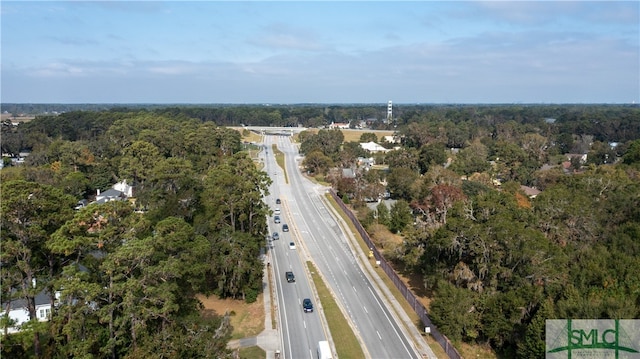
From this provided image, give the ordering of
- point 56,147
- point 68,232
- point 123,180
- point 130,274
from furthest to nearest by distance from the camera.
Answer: point 56,147, point 123,180, point 130,274, point 68,232

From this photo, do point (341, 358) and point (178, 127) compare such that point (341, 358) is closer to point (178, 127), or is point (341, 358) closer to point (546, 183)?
point (546, 183)

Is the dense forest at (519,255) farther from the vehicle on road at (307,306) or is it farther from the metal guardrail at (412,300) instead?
the vehicle on road at (307,306)

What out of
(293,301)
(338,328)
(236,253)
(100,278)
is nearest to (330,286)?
(293,301)

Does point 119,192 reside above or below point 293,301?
above

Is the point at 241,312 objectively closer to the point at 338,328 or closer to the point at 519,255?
the point at 338,328

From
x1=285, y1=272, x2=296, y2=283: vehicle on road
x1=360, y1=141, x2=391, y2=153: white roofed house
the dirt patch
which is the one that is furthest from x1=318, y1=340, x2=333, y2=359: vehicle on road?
x1=360, y1=141, x2=391, y2=153: white roofed house

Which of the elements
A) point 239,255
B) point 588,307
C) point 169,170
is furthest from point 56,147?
point 588,307
